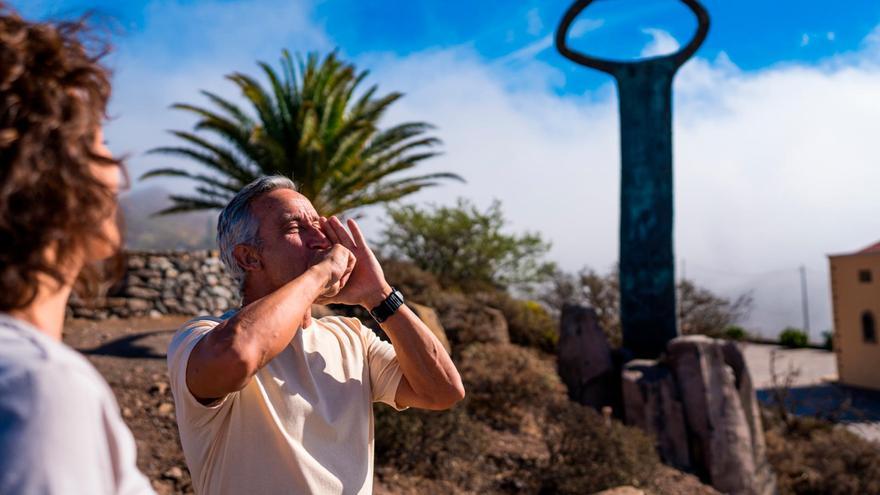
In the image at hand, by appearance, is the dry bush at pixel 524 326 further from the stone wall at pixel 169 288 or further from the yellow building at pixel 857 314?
the yellow building at pixel 857 314

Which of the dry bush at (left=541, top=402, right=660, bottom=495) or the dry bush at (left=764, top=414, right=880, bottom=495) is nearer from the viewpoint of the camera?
the dry bush at (left=541, top=402, right=660, bottom=495)

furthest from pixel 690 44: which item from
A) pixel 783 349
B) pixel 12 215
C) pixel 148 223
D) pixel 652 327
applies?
pixel 148 223

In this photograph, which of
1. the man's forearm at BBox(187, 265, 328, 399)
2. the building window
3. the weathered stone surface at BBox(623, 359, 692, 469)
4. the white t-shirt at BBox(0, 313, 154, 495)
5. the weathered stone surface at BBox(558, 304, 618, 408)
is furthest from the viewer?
the building window

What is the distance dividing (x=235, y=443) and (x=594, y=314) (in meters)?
7.69

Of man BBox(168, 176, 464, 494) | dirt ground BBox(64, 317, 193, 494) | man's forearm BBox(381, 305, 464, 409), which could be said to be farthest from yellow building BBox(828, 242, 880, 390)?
man BBox(168, 176, 464, 494)

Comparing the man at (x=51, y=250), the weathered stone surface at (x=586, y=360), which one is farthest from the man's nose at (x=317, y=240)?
the weathered stone surface at (x=586, y=360)

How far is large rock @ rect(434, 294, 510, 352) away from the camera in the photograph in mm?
9781

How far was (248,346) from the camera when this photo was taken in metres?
1.51

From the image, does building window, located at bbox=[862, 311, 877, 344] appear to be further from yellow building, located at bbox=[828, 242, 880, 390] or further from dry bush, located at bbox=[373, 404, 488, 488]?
dry bush, located at bbox=[373, 404, 488, 488]

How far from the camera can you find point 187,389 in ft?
5.36

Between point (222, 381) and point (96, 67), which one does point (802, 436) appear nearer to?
point (222, 381)

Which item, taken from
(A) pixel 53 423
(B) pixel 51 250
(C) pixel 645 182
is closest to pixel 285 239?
A: (B) pixel 51 250

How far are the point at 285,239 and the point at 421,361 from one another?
Result: 56 centimetres

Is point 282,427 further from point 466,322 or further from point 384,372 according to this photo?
point 466,322
